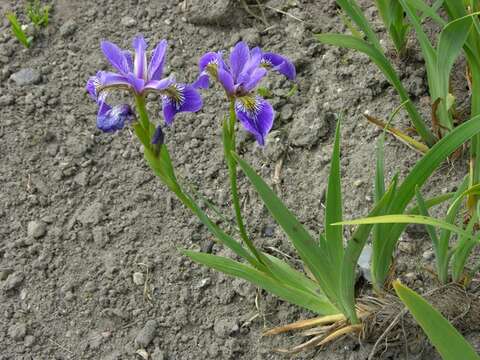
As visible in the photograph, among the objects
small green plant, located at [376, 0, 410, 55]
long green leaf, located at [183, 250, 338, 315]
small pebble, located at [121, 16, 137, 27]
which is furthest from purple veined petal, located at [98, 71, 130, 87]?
small pebble, located at [121, 16, 137, 27]

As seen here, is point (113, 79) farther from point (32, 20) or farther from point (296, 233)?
point (32, 20)

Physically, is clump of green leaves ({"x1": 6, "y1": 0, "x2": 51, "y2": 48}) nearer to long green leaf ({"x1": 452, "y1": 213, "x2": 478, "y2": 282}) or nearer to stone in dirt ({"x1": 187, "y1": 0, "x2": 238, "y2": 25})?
stone in dirt ({"x1": 187, "y1": 0, "x2": 238, "y2": 25})

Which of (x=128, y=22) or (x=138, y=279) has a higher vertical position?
(x=128, y=22)

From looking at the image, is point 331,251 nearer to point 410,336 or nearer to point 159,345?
point 410,336

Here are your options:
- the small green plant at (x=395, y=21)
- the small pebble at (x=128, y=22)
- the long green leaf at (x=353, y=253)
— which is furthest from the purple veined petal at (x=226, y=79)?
the small pebble at (x=128, y=22)

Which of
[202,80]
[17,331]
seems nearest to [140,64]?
[202,80]

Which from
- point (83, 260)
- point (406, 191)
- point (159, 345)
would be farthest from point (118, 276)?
point (406, 191)
